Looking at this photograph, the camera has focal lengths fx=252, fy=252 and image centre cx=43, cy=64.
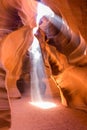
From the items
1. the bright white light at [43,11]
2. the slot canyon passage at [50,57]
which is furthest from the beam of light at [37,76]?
the bright white light at [43,11]

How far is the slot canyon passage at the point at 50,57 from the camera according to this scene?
3.50ft

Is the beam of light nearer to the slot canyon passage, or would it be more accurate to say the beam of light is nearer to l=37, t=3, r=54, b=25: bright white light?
the slot canyon passage

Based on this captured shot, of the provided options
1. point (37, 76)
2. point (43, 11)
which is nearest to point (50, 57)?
point (43, 11)

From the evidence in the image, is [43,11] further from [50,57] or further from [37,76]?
[37,76]

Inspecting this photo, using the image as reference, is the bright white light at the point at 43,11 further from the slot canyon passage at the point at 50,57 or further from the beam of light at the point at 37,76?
the beam of light at the point at 37,76

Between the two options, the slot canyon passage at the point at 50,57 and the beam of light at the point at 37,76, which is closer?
the slot canyon passage at the point at 50,57

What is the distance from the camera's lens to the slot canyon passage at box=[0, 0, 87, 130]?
3.50 feet

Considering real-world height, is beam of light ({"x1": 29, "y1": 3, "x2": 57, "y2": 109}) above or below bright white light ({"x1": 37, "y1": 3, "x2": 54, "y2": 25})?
below

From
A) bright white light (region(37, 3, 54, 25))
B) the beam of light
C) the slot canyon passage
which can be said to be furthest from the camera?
the beam of light

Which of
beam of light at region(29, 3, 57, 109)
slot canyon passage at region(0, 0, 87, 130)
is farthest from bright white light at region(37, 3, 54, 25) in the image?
beam of light at region(29, 3, 57, 109)

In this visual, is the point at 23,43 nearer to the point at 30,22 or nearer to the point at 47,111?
the point at 30,22

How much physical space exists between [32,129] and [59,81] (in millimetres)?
521

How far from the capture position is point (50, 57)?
5.03ft

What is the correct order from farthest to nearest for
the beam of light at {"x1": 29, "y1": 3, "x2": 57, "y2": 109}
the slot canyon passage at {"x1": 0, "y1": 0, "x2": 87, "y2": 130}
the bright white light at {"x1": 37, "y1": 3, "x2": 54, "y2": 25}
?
the beam of light at {"x1": 29, "y1": 3, "x2": 57, "y2": 109} → the bright white light at {"x1": 37, "y1": 3, "x2": 54, "y2": 25} → the slot canyon passage at {"x1": 0, "y1": 0, "x2": 87, "y2": 130}
